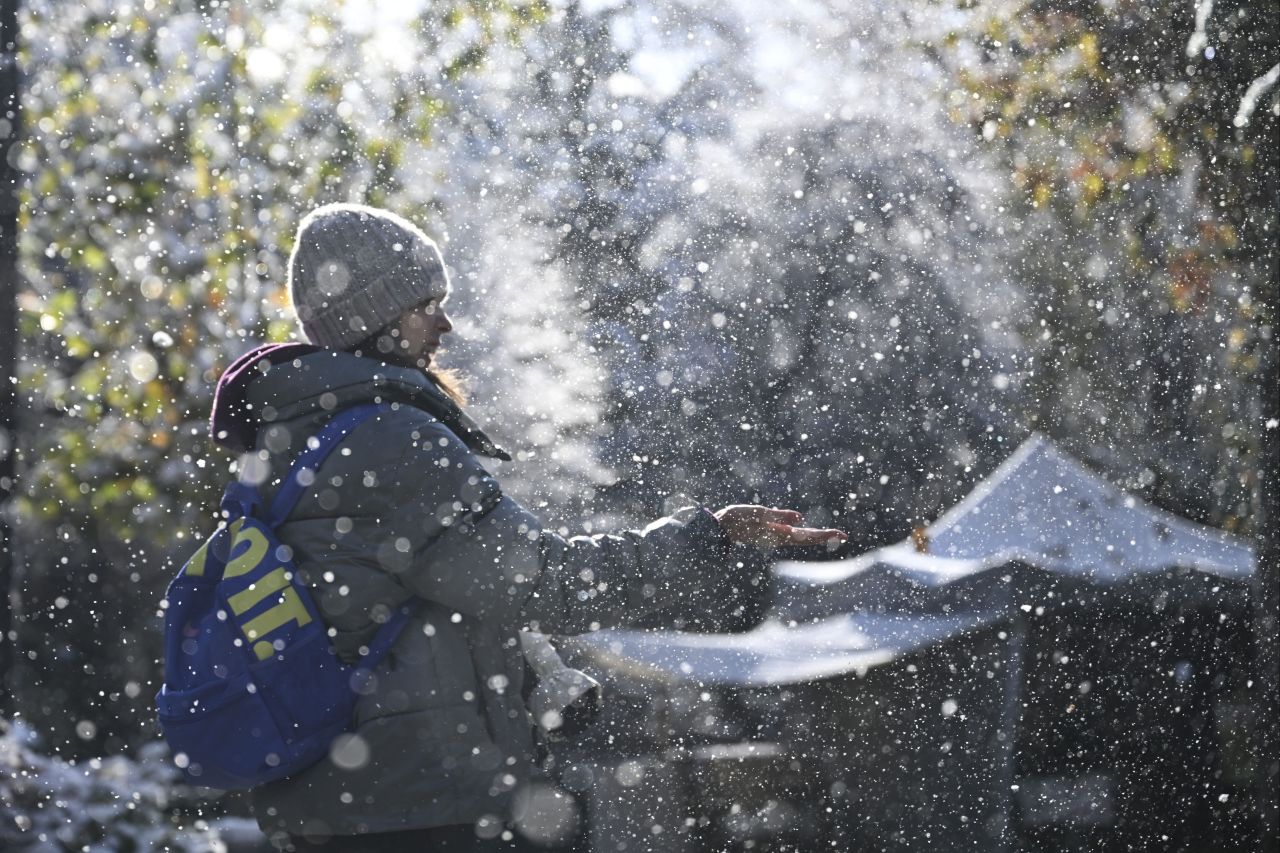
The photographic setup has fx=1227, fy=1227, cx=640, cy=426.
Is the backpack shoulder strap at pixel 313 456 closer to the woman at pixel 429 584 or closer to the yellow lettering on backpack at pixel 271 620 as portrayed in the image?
the woman at pixel 429 584

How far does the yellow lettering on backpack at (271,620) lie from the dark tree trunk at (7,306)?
13.2 ft

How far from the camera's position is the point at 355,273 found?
174 centimetres

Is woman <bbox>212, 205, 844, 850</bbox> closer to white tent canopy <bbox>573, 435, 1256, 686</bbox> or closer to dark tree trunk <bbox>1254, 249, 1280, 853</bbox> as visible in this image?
dark tree trunk <bbox>1254, 249, 1280, 853</bbox>

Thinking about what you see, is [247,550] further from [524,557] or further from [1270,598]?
[1270,598]

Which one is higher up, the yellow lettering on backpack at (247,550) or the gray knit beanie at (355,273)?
the gray knit beanie at (355,273)

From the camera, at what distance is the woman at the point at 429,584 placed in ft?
5.12

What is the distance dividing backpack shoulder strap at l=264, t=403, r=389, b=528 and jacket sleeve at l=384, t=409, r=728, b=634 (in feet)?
0.29

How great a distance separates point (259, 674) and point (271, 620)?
0.22 ft

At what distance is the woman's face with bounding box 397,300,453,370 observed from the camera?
1.76m

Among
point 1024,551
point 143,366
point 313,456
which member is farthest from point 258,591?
point 143,366

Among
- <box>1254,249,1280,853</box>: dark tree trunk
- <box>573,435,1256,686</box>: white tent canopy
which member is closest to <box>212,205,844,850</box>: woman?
<box>1254,249,1280,853</box>: dark tree trunk

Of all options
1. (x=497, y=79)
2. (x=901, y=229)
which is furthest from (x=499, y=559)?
(x=901, y=229)

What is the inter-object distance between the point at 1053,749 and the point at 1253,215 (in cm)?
238

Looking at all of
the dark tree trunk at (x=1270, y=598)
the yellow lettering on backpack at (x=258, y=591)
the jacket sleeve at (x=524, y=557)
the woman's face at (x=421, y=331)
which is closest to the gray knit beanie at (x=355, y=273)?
the woman's face at (x=421, y=331)
